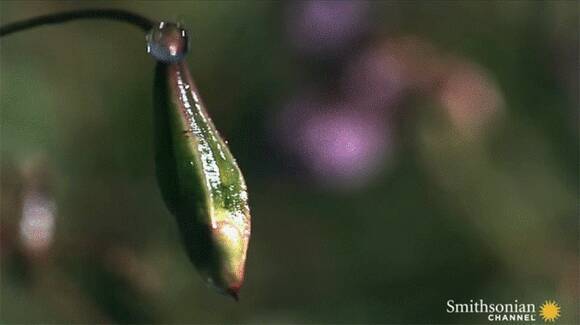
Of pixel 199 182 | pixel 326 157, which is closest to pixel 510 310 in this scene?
pixel 326 157

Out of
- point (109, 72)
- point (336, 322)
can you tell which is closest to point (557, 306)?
point (336, 322)

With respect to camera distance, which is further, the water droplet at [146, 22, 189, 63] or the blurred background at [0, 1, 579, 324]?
the blurred background at [0, 1, 579, 324]

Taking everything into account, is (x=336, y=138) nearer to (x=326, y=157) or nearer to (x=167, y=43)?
(x=326, y=157)

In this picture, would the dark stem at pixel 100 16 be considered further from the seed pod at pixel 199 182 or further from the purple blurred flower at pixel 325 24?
the purple blurred flower at pixel 325 24

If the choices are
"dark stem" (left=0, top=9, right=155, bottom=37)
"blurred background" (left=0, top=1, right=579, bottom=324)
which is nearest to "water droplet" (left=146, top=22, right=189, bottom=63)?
"dark stem" (left=0, top=9, right=155, bottom=37)

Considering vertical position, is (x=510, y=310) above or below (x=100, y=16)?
below

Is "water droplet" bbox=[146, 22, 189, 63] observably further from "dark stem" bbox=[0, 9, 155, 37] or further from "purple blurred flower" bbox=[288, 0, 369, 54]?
"purple blurred flower" bbox=[288, 0, 369, 54]

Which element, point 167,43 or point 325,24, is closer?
point 167,43

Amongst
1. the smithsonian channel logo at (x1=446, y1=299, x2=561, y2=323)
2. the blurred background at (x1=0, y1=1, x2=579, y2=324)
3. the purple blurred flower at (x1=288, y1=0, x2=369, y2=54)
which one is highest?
the purple blurred flower at (x1=288, y1=0, x2=369, y2=54)

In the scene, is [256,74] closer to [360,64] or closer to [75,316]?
[360,64]
